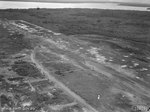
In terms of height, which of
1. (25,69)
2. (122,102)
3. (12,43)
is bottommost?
(122,102)

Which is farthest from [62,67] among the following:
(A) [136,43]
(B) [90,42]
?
(A) [136,43]

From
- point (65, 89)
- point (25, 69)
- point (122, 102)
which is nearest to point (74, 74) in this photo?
point (65, 89)

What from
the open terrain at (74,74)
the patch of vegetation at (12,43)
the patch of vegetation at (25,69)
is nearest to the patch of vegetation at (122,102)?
the open terrain at (74,74)

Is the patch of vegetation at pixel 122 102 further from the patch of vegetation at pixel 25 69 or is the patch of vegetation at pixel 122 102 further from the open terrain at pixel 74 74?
the patch of vegetation at pixel 25 69

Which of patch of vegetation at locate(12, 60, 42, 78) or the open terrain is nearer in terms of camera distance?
the open terrain

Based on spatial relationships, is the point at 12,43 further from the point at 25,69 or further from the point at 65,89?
the point at 65,89

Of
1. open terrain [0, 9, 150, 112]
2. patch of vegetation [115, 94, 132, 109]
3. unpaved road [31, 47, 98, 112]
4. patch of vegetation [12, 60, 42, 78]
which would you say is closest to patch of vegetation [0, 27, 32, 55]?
open terrain [0, 9, 150, 112]

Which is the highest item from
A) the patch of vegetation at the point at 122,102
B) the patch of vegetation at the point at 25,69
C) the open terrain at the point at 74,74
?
the patch of vegetation at the point at 25,69

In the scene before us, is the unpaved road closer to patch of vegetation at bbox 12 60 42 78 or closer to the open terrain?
the open terrain
